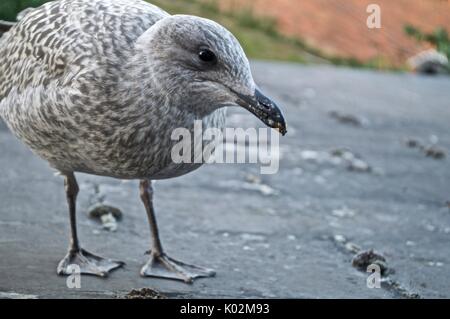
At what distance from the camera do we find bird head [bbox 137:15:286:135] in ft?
9.77

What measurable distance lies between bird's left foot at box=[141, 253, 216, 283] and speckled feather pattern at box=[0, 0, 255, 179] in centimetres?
49

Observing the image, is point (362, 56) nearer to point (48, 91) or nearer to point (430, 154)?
point (430, 154)

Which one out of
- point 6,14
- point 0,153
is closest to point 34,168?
point 0,153

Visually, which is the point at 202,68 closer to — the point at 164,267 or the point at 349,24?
the point at 164,267

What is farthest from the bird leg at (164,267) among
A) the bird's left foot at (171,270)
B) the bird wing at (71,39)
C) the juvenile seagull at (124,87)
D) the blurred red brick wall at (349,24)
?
the blurred red brick wall at (349,24)

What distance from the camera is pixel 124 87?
3066 mm

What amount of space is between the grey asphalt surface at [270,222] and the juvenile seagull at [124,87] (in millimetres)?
545

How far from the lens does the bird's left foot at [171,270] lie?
11.6 feet


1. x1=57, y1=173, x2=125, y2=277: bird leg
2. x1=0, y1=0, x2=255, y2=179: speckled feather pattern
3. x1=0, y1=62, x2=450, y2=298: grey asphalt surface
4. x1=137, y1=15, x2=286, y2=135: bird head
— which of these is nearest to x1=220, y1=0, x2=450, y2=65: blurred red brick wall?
x1=0, y1=62, x2=450, y2=298: grey asphalt surface

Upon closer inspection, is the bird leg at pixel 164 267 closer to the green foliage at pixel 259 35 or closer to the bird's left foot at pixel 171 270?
the bird's left foot at pixel 171 270

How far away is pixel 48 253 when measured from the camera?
366cm

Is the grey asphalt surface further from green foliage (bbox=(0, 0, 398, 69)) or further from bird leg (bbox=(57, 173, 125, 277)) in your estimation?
green foliage (bbox=(0, 0, 398, 69))

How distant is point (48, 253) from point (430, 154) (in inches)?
130

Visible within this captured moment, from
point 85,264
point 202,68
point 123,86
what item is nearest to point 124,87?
point 123,86
